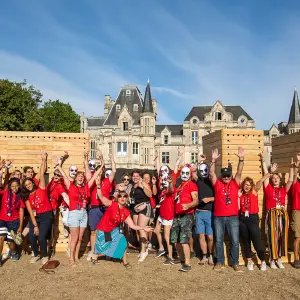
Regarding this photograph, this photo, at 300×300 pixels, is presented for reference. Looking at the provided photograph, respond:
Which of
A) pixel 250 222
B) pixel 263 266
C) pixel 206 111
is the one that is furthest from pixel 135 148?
pixel 263 266

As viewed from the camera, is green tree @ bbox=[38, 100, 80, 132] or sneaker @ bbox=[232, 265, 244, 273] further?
green tree @ bbox=[38, 100, 80, 132]

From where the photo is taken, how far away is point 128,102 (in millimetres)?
46844

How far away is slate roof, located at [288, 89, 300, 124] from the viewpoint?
4891 cm

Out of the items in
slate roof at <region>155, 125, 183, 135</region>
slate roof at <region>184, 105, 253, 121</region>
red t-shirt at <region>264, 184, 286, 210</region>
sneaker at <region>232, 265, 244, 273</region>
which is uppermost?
slate roof at <region>184, 105, 253, 121</region>

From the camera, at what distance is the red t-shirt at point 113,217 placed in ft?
22.2

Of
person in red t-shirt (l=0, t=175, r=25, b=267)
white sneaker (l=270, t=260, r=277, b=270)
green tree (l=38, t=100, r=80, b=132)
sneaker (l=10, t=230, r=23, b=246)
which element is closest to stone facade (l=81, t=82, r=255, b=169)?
green tree (l=38, t=100, r=80, b=132)

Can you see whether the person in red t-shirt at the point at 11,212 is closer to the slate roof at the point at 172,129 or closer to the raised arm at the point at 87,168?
the raised arm at the point at 87,168

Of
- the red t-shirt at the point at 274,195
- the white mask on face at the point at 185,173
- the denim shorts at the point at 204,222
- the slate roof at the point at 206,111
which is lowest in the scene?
the denim shorts at the point at 204,222

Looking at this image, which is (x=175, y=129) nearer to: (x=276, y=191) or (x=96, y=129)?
(x=96, y=129)

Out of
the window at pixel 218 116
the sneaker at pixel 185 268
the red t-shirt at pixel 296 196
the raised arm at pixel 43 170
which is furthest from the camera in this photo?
the window at pixel 218 116

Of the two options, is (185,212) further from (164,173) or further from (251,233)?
(251,233)

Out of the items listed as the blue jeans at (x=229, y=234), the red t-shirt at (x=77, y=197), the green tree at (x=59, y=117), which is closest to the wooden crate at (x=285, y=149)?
the blue jeans at (x=229, y=234)

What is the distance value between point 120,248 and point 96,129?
1569 inches

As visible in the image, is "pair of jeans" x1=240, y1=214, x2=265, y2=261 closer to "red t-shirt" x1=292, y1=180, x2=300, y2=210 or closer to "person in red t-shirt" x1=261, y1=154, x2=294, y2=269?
"person in red t-shirt" x1=261, y1=154, x2=294, y2=269
